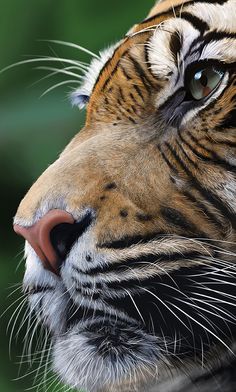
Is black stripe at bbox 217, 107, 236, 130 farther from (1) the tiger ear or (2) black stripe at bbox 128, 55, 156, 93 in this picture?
(1) the tiger ear

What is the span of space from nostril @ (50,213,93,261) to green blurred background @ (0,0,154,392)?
0.18 metres

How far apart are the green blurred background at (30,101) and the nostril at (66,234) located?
18 centimetres

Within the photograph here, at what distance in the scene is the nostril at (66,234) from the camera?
2.04 ft

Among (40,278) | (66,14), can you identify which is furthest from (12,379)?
(66,14)

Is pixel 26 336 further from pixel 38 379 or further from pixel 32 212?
pixel 32 212

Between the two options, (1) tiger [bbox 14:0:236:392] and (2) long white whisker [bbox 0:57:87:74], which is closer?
(1) tiger [bbox 14:0:236:392]

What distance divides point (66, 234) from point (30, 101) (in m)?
0.34

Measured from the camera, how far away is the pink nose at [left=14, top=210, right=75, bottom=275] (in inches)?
24.6

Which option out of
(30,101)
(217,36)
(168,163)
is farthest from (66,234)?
(30,101)

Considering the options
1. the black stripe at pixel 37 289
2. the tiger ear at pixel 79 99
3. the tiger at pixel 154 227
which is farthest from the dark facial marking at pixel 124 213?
the tiger ear at pixel 79 99

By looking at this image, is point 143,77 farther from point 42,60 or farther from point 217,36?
point 42,60

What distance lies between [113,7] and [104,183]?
1.03ft

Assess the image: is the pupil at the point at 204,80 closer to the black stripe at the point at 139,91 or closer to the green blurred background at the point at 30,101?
the black stripe at the point at 139,91

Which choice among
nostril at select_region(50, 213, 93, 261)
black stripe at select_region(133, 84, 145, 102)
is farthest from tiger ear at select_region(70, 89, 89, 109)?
nostril at select_region(50, 213, 93, 261)
